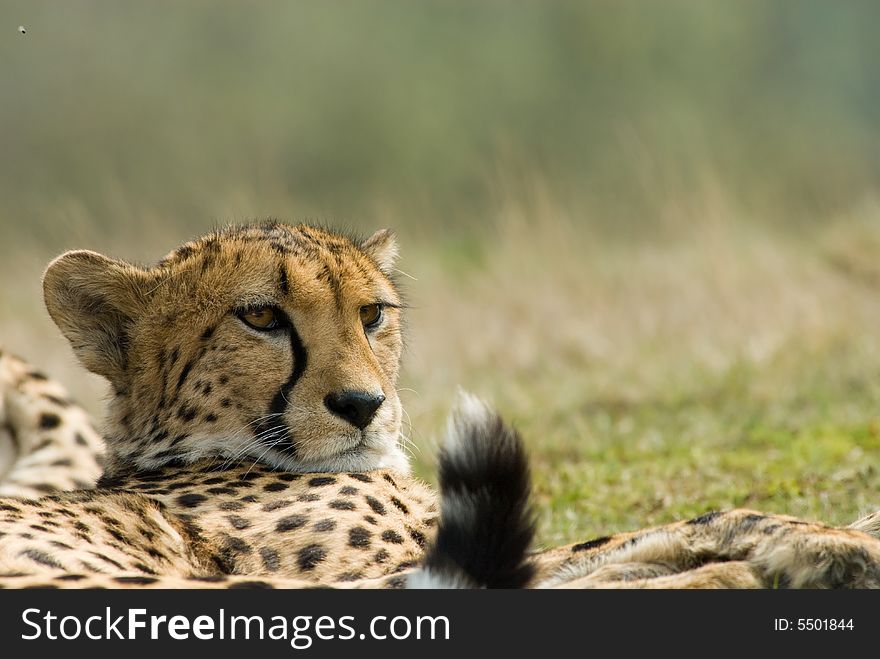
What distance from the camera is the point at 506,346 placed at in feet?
24.7

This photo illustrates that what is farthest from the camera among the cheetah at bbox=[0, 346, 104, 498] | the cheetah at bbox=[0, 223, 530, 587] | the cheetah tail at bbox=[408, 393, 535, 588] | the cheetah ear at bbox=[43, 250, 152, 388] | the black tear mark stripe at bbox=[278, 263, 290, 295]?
the cheetah at bbox=[0, 346, 104, 498]

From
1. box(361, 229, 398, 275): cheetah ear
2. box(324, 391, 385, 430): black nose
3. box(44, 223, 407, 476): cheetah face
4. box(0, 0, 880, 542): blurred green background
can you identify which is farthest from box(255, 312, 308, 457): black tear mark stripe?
box(0, 0, 880, 542): blurred green background

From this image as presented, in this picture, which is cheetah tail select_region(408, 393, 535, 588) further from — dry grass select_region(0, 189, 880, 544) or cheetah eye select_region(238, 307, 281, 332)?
dry grass select_region(0, 189, 880, 544)

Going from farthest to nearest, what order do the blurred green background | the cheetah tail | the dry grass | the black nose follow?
the blurred green background
the dry grass
the black nose
the cheetah tail

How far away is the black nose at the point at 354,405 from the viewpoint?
303 cm

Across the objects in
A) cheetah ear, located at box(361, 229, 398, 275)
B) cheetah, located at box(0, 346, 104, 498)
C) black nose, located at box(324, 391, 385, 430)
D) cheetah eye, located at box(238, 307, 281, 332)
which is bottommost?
black nose, located at box(324, 391, 385, 430)

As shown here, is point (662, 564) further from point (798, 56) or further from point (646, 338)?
point (798, 56)

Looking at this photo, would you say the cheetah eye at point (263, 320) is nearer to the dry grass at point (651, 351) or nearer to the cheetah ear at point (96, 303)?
the cheetah ear at point (96, 303)

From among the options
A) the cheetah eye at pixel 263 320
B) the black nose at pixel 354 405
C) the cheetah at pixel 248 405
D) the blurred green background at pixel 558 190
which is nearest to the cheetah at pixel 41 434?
the cheetah at pixel 248 405

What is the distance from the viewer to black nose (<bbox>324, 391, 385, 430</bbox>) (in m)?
3.03

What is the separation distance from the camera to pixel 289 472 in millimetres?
3088

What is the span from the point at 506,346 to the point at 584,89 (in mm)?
14583

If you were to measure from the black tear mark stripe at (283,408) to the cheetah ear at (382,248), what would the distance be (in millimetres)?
540

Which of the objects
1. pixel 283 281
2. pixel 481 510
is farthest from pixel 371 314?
pixel 481 510
